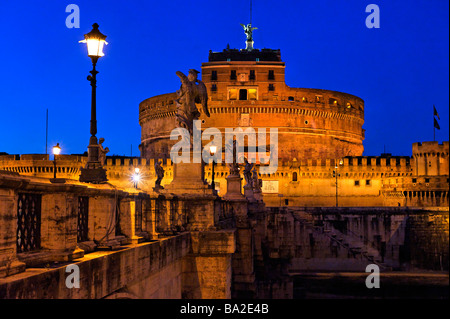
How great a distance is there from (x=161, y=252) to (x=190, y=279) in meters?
2.64

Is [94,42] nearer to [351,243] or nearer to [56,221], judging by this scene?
[56,221]

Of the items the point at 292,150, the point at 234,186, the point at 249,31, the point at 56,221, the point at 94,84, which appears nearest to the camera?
the point at 56,221

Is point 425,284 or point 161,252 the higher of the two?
point 161,252

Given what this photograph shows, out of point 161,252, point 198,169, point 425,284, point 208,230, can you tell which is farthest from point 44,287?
point 425,284

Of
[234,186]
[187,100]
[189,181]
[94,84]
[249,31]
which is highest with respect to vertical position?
[249,31]

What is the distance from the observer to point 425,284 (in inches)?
1563

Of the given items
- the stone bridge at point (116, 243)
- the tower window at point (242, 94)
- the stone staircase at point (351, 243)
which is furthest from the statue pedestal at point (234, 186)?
the tower window at point (242, 94)

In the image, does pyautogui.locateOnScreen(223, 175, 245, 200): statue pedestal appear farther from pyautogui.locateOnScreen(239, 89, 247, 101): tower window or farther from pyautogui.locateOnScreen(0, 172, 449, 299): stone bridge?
pyautogui.locateOnScreen(239, 89, 247, 101): tower window

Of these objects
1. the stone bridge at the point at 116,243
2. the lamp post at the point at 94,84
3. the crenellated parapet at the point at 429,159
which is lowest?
the stone bridge at the point at 116,243

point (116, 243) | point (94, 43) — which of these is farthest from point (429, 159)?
point (116, 243)

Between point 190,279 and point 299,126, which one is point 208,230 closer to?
point 190,279

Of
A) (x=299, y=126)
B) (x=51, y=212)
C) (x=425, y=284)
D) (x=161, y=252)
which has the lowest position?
(x=425, y=284)

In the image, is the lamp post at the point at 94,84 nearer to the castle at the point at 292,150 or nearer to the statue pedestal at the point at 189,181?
the statue pedestal at the point at 189,181
